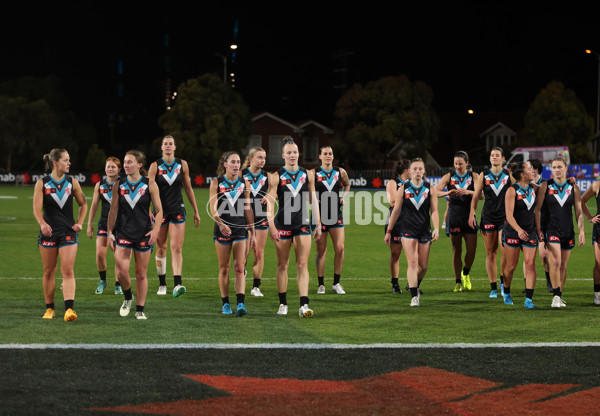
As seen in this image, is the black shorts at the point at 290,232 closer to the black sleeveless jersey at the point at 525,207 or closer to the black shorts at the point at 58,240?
the black shorts at the point at 58,240

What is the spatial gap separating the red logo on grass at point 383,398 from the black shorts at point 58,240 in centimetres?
322

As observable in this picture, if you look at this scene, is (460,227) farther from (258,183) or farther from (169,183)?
(169,183)

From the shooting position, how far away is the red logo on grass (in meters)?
5.80

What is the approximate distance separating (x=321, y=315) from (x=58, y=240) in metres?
3.10

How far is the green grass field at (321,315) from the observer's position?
8438mm

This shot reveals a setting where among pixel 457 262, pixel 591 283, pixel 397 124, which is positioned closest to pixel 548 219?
pixel 457 262

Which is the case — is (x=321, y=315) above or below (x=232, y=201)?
below

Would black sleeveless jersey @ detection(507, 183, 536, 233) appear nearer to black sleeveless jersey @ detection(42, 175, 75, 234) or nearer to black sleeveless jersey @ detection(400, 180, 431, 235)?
black sleeveless jersey @ detection(400, 180, 431, 235)

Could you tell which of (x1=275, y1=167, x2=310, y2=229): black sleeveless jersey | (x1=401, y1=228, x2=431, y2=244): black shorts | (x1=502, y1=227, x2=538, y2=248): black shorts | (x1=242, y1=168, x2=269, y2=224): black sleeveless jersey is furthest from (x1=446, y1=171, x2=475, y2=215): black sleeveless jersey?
(x1=275, y1=167, x2=310, y2=229): black sleeveless jersey

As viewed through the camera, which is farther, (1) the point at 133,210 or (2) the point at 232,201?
(2) the point at 232,201

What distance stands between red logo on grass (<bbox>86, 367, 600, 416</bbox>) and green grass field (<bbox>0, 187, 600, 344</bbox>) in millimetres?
1664

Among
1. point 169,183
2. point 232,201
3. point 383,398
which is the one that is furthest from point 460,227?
point 383,398

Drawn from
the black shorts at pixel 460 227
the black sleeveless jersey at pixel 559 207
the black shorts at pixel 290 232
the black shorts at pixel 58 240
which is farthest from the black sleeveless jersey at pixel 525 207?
the black shorts at pixel 58 240

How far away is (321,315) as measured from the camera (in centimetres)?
989
